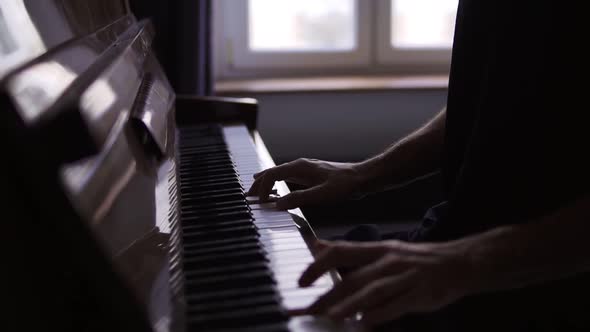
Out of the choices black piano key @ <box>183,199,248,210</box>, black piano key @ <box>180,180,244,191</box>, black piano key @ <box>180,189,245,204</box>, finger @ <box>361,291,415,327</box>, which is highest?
finger @ <box>361,291,415,327</box>

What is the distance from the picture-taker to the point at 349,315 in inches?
21.2

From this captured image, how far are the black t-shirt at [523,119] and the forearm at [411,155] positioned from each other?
0.22 metres

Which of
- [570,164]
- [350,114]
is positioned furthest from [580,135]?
[350,114]

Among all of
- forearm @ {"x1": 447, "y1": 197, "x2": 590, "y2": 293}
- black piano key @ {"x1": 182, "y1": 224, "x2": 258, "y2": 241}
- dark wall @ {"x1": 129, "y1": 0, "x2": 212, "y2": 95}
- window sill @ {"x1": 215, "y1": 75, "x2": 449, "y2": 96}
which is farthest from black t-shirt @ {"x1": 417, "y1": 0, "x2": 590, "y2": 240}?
window sill @ {"x1": 215, "y1": 75, "x2": 449, "y2": 96}

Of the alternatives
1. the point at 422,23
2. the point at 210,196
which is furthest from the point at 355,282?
the point at 422,23

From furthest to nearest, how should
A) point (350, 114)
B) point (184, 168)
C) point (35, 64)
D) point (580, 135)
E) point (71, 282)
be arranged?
1. point (350, 114)
2. point (184, 168)
3. point (580, 135)
4. point (35, 64)
5. point (71, 282)

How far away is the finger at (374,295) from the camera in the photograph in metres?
0.54

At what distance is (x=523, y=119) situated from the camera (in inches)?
32.9

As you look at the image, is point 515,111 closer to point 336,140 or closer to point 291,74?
point 336,140

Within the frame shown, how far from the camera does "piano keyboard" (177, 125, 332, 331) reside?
1.80ft

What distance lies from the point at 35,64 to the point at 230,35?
2.24 m

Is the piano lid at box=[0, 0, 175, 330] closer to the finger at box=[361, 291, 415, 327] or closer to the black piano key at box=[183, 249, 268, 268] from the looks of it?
the black piano key at box=[183, 249, 268, 268]

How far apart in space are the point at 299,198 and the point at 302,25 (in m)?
1.94

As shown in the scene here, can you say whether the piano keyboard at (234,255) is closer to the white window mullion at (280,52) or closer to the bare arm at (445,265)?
the bare arm at (445,265)
